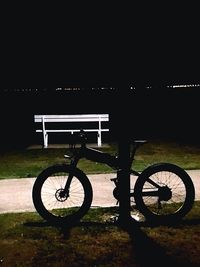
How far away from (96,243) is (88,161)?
179 inches

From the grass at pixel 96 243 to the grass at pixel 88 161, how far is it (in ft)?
8.77

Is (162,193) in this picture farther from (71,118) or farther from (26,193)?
(71,118)

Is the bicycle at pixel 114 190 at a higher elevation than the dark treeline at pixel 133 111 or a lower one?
lower

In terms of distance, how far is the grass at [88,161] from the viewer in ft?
27.0

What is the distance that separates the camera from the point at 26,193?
6.45 meters

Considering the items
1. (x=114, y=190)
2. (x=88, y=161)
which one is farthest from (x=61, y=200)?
(x=88, y=161)

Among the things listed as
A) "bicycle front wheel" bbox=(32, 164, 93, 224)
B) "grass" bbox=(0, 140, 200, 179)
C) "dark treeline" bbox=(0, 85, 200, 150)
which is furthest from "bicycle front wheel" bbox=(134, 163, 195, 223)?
"dark treeline" bbox=(0, 85, 200, 150)

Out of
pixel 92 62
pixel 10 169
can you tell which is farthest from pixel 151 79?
pixel 10 169

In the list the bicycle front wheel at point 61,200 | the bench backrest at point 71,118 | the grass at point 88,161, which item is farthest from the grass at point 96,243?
the bench backrest at point 71,118

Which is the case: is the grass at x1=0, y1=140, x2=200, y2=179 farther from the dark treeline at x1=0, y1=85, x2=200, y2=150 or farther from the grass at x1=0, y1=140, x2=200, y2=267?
the grass at x1=0, y1=140, x2=200, y2=267

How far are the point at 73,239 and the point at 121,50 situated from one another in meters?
2.58

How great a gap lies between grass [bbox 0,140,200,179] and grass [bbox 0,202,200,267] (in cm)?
267

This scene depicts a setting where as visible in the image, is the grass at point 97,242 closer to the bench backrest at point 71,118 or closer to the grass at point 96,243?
the grass at point 96,243

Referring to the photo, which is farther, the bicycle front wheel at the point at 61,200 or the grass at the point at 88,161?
the grass at the point at 88,161
